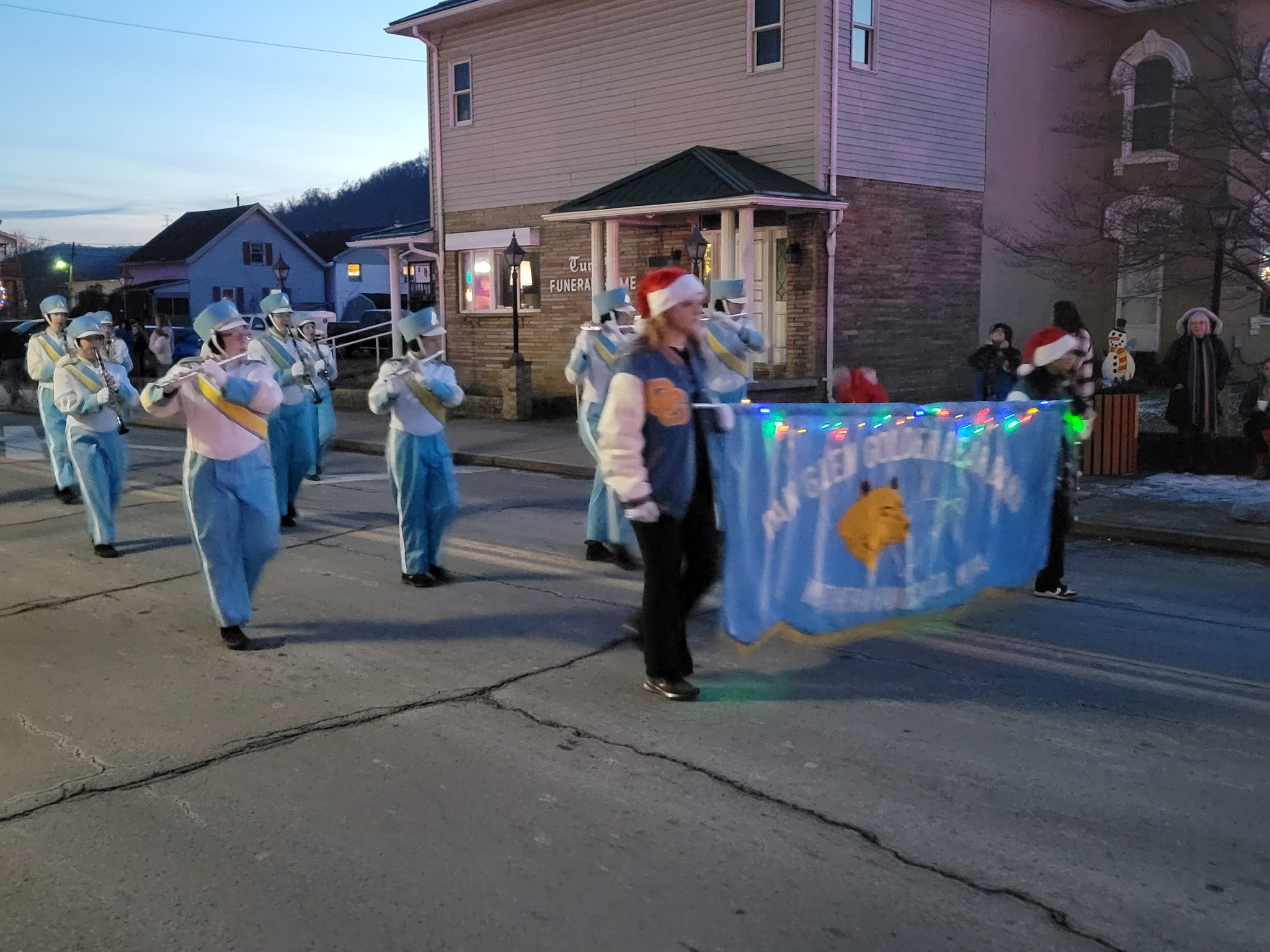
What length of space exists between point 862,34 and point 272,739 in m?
15.9

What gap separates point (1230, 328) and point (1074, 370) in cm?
1532

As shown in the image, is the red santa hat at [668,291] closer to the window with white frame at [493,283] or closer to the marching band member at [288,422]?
the marching band member at [288,422]

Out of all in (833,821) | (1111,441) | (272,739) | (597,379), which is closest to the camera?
(833,821)

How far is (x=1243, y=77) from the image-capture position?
43.5ft

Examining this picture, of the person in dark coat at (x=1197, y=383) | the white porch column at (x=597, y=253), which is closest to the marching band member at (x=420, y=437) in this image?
the person in dark coat at (x=1197, y=383)

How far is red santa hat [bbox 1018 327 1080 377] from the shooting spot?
7.18 metres

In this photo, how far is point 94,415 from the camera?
9133 mm

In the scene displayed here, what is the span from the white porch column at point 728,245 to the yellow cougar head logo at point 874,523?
10.8 metres

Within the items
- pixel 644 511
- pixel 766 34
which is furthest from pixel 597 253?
pixel 644 511

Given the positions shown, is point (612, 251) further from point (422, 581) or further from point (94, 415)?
point (422, 581)

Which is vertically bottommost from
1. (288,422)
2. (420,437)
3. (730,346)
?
(288,422)

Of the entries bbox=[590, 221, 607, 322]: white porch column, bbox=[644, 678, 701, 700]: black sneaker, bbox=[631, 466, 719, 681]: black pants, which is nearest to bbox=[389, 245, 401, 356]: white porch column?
bbox=[590, 221, 607, 322]: white porch column

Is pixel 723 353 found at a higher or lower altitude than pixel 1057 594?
higher

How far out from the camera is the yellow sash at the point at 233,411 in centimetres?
628
